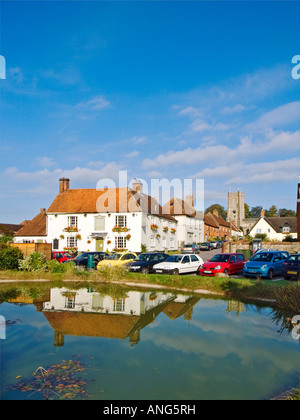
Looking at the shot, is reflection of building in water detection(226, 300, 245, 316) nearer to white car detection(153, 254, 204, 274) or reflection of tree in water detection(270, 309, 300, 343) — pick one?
reflection of tree in water detection(270, 309, 300, 343)

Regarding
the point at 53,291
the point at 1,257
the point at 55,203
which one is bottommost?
the point at 53,291

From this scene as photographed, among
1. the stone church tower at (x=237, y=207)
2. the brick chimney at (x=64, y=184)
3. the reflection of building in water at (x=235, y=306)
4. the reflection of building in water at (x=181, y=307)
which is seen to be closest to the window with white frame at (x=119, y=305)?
the reflection of building in water at (x=181, y=307)

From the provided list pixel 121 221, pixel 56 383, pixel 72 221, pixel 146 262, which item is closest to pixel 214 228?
pixel 121 221

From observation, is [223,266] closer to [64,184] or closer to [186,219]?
[64,184]

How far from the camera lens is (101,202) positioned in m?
40.0

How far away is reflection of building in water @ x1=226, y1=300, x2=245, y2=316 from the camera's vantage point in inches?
541

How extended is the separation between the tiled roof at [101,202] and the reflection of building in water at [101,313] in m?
21.0

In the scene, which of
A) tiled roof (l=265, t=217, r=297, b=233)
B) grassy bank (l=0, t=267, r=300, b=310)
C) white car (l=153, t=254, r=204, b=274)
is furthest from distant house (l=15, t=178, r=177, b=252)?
tiled roof (l=265, t=217, r=297, b=233)

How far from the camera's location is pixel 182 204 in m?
59.2

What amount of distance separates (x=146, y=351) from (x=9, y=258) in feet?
56.6

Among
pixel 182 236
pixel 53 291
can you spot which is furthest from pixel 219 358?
pixel 182 236
